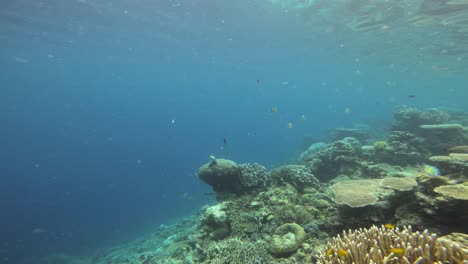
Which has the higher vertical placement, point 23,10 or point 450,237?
point 23,10

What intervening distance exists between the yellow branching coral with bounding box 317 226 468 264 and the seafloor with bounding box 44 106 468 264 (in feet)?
0.04

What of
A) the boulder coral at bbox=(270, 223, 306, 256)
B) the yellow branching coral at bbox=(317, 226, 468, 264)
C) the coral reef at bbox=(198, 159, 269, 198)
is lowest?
the boulder coral at bbox=(270, 223, 306, 256)

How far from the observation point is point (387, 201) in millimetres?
5656

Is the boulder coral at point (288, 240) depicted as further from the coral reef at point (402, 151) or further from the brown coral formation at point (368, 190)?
the coral reef at point (402, 151)

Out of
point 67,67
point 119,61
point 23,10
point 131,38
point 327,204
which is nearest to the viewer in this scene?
point 327,204

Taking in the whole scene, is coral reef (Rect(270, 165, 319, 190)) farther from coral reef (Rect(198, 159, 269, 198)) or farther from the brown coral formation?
the brown coral formation

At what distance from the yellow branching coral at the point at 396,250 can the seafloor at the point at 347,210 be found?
1 centimetres

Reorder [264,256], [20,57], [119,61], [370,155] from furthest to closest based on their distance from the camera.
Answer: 1. [119,61]
2. [20,57]
3. [370,155]
4. [264,256]

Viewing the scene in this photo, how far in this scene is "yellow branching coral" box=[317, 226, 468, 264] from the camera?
322 cm

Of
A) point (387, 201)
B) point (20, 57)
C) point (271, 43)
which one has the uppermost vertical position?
point (20, 57)

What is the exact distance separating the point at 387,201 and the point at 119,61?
53395 mm

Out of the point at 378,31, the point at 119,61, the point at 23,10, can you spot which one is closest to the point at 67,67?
the point at 119,61

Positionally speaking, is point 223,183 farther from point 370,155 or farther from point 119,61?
point 119,61

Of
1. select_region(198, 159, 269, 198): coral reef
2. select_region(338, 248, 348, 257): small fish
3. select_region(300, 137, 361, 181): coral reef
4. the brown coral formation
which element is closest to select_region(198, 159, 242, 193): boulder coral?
select_region(198, 159, 269, 198): coral reef
